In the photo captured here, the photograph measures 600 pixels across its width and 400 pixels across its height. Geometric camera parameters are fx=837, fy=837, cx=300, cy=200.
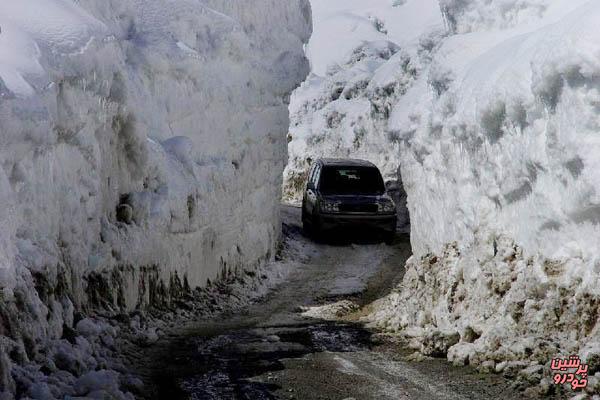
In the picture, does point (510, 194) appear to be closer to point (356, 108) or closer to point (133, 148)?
point (133, 148)

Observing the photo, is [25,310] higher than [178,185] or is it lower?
lower

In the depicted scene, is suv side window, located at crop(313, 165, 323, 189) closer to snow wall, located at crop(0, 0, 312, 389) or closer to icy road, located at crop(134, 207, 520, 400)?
snow wall, located at crop(0, 0, 312, 389)

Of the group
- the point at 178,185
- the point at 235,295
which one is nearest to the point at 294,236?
the point at 235,295

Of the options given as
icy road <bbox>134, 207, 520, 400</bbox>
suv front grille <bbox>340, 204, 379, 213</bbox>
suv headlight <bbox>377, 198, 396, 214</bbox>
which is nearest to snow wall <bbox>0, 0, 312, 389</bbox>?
icy road <bbox>134, 207, 520, 400</bbox>

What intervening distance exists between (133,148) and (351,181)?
34.8 feet

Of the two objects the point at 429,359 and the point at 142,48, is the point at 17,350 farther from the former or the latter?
the point at 142,48

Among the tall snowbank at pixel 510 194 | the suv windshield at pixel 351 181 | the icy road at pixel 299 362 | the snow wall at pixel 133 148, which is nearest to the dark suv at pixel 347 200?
the suv windshield at pixel 351 181

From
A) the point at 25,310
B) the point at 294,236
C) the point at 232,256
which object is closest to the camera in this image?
the point at 25,310

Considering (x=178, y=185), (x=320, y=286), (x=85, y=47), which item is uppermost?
(x=85, y=47)

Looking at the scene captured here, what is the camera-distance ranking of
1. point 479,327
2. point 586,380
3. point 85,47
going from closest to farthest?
point 586,380 < point 479,327 < point 85,47

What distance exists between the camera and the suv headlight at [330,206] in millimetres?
20609

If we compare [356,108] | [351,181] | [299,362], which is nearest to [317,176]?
[351,181]

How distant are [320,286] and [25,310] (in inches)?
349

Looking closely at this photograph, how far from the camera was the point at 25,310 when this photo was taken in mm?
7480
